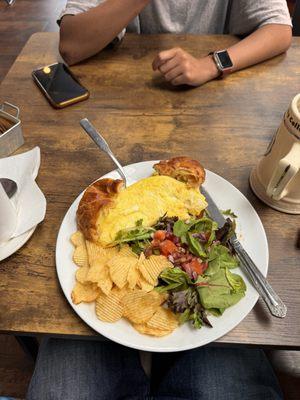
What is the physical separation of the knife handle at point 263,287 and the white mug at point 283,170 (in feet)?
0.55

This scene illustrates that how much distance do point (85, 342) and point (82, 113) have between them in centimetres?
67

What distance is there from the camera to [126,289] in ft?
2.26

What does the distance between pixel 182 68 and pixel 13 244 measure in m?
0.76

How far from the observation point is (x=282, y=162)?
2.29 feet

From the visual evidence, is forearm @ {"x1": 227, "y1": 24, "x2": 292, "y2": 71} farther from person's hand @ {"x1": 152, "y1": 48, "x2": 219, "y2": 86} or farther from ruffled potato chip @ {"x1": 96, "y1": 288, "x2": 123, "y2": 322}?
ruffled potato chip @ {"x1": 96, "y1": 288, "x2": 123, "y2": 322}

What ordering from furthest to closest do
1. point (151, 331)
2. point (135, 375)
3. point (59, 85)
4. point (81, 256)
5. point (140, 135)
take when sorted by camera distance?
1. point (59, 85)
2. point (140, 135)
3. point (135, 375)
4. point (81, 256)
5. point (151, 331)

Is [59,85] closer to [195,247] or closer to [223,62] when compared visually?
[223,62]

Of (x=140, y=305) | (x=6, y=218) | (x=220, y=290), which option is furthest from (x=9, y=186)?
(x=220, y=290)

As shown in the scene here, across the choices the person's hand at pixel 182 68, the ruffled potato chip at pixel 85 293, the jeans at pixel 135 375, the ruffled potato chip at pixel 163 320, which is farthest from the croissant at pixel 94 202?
the person's hand at pixel 182 68

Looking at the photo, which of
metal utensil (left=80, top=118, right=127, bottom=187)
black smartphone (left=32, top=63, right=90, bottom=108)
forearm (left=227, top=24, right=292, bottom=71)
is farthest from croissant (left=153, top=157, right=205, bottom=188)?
forearm (left=227, top=24, right=292, bottom=71)

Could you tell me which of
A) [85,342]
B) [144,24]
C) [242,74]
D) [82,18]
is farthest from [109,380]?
[144,24]

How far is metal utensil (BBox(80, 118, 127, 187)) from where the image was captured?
0.91 m

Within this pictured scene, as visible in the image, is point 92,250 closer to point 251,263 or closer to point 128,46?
point 251,263

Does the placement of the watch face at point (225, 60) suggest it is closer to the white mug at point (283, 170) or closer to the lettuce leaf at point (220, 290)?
the white mug at point (283, 170)
